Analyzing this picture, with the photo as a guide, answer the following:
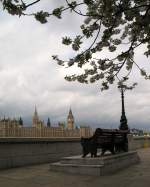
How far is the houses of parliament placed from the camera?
17.8m

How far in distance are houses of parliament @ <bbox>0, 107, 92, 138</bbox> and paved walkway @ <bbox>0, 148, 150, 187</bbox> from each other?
2366mm

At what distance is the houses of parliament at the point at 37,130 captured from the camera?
701 inches

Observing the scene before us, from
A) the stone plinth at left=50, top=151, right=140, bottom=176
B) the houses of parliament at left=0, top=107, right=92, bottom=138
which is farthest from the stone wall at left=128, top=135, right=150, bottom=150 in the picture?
the stone plinth at left=50, top=151, right=140, bottom=176

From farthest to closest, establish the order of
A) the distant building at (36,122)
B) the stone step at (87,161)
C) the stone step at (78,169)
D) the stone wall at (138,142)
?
the stone wall at (138,142)
the distant building at (36,122)
the stone step at (87,161)
the stone step at (78,169)

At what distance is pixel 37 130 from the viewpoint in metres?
20.3

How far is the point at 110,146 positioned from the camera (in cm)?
1748

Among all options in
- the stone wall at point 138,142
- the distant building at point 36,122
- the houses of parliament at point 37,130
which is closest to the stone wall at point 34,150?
the houses of parliament at point 37,130

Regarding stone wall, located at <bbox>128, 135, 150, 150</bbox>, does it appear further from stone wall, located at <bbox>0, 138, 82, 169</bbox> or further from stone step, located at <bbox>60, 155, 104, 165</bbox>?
stone step, located at <bbox>60, 155, 104, 165</bbox>

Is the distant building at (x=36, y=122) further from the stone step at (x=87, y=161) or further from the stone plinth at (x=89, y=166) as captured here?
the stone step at (x=87, y=161)

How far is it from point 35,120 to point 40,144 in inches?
198

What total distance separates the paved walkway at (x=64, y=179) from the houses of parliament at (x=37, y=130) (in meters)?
2.37

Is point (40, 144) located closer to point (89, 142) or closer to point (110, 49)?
point (89, 142)

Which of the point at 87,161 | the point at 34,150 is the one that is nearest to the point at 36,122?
the point at 34,150

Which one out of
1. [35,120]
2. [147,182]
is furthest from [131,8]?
[35,120]
